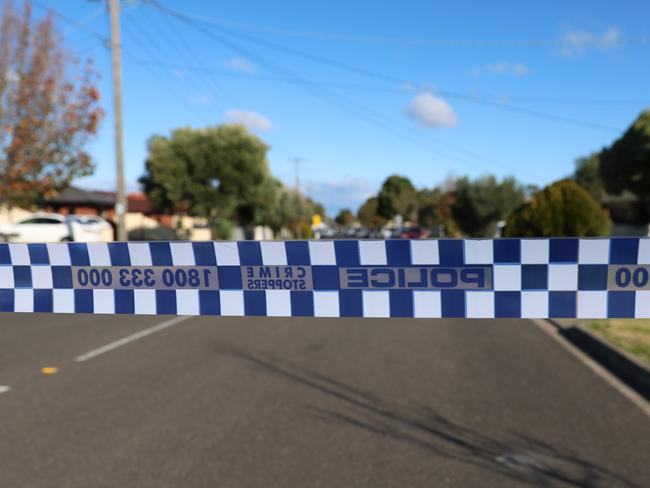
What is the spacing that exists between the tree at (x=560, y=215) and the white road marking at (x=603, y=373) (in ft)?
8.77

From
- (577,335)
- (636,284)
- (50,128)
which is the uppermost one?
(50,128)

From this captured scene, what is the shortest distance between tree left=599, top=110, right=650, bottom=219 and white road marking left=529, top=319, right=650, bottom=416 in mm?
33967

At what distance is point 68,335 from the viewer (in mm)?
8859

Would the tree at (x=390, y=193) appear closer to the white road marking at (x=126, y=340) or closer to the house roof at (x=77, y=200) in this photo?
the house roof at (x=77, y=200)

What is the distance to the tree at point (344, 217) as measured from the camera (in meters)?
176

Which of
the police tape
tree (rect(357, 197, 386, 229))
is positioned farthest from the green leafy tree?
the police tape

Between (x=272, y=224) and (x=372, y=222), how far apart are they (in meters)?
69.9

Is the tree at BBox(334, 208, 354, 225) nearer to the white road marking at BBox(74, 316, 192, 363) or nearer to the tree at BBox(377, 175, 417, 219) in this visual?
the tree at BBox(377, 175, 417, 219)

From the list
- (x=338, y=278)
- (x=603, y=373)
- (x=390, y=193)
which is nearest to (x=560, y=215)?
(x=603, y=373)

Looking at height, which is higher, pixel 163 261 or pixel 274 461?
pixel 163 261

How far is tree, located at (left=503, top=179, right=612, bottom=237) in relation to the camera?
11539mm

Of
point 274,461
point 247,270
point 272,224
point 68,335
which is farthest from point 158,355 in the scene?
point 272,224

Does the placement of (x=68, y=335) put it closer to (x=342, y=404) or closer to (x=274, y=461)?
(x=342, y=404)

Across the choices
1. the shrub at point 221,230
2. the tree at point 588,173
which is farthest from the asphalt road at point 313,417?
the tree at point 588,173
